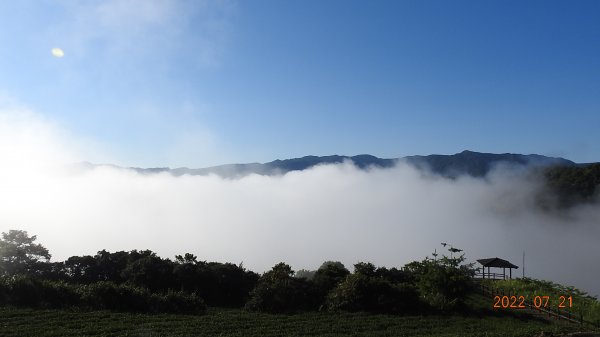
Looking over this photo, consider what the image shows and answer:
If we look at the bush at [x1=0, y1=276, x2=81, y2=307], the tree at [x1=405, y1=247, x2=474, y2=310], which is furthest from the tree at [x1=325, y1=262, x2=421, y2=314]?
the bush at [x1=0, y1=276, x2=81, y2=307]

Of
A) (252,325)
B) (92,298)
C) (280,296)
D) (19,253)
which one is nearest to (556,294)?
(280,296)

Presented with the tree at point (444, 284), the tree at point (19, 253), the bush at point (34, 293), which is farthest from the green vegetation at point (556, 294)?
the tree at point (19, 253)

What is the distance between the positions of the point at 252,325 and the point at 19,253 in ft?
155

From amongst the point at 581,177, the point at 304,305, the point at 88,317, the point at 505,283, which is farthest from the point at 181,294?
the point at 581,177

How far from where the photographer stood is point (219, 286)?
46188mm

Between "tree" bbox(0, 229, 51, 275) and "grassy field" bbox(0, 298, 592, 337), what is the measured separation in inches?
1148

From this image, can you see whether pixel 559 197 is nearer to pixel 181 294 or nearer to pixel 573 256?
pixel 573 256

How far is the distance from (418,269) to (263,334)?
26568 mm

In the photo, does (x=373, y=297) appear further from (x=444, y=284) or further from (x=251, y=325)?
(x=251, y=325)

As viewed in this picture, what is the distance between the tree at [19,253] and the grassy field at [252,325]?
95.7 ft

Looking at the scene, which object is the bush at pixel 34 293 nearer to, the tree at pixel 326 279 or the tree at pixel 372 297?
the tree at pixel 326 279

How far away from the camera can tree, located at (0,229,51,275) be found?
185ft

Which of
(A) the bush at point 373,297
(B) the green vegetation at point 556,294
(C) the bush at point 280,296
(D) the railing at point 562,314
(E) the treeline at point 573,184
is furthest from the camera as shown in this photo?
(E) the treeline at point 573,184

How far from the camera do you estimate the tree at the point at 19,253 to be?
56.5 meters
